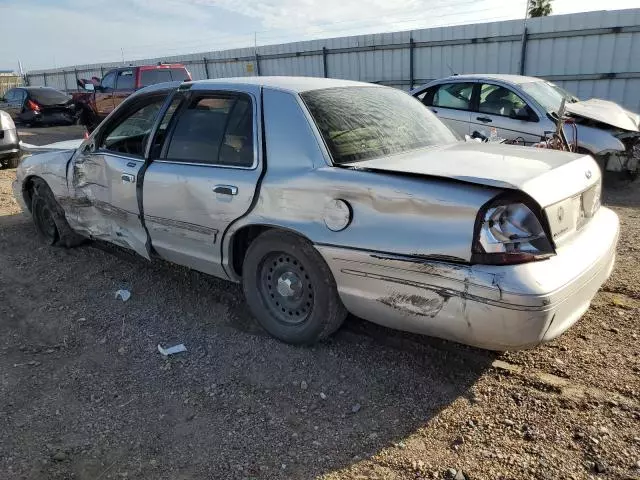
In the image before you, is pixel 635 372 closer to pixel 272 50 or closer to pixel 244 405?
pixel 244 405

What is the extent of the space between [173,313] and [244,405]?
1.36 meters

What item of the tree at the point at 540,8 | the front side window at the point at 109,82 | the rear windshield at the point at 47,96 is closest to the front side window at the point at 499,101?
the front side window at the point at 109,82

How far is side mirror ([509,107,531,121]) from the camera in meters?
7.72

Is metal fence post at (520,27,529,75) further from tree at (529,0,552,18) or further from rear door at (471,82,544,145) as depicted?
tree at (529,0,552,18)

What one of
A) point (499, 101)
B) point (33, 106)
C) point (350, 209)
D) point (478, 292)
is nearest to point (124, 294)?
point (350, 209)

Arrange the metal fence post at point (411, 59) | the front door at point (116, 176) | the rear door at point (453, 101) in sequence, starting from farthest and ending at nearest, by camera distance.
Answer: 1. the metal fence post at point (411, 59)
2. the rear door at point (453, 101)
3. the front door at point (116, 176)

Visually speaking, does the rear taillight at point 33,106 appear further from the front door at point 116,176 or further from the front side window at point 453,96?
the front door at point 116,176

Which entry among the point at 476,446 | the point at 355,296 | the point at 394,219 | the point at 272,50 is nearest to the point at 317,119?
the point at 394,219

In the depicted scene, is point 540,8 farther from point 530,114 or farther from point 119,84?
point 530,114

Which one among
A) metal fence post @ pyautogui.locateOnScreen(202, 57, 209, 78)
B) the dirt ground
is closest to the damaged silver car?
the dirt ground

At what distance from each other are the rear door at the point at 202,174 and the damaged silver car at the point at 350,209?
0.04 ft

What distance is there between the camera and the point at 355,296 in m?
3.01

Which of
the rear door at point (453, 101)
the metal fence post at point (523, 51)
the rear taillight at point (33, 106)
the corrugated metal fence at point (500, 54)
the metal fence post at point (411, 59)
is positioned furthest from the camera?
the rear taillight at point (33, 106)

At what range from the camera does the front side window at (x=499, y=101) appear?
25.9 feet
